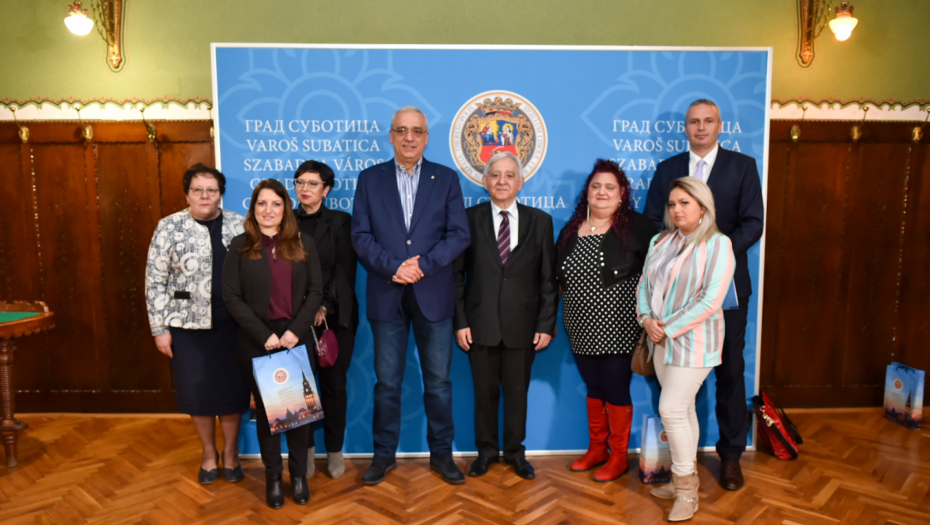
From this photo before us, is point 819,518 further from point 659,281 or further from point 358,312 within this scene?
point 358,312

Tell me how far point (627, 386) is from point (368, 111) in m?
2.11

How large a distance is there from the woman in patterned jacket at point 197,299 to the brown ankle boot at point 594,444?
1.92 metres

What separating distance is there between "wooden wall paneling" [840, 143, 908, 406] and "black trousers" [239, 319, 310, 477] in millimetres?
4031

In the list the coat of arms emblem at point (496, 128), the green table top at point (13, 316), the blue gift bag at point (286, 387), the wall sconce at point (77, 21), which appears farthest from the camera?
the wall sconce at point (77, 21)

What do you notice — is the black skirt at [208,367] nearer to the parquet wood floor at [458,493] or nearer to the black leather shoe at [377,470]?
→ the parquet wood floor at [458,493]

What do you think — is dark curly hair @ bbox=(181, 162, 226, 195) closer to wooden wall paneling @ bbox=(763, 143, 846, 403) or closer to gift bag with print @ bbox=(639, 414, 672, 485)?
gift bag with print @ bbox=(639, 414, 672, 485)

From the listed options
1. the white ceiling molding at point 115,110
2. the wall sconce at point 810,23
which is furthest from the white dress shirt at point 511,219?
the wall sconce at point 810,23

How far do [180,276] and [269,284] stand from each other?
594 millimetres

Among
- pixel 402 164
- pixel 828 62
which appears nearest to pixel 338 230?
pixel 402 164

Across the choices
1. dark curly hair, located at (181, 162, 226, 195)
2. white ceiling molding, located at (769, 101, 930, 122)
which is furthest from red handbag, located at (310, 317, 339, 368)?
white ceiling molding, located at (769, 101, 930, 122)

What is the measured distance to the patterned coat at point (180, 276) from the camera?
277 cm

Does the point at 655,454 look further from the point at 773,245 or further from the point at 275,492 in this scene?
the point at 773,245

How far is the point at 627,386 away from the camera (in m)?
2.88

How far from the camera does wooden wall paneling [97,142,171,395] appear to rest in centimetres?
399
